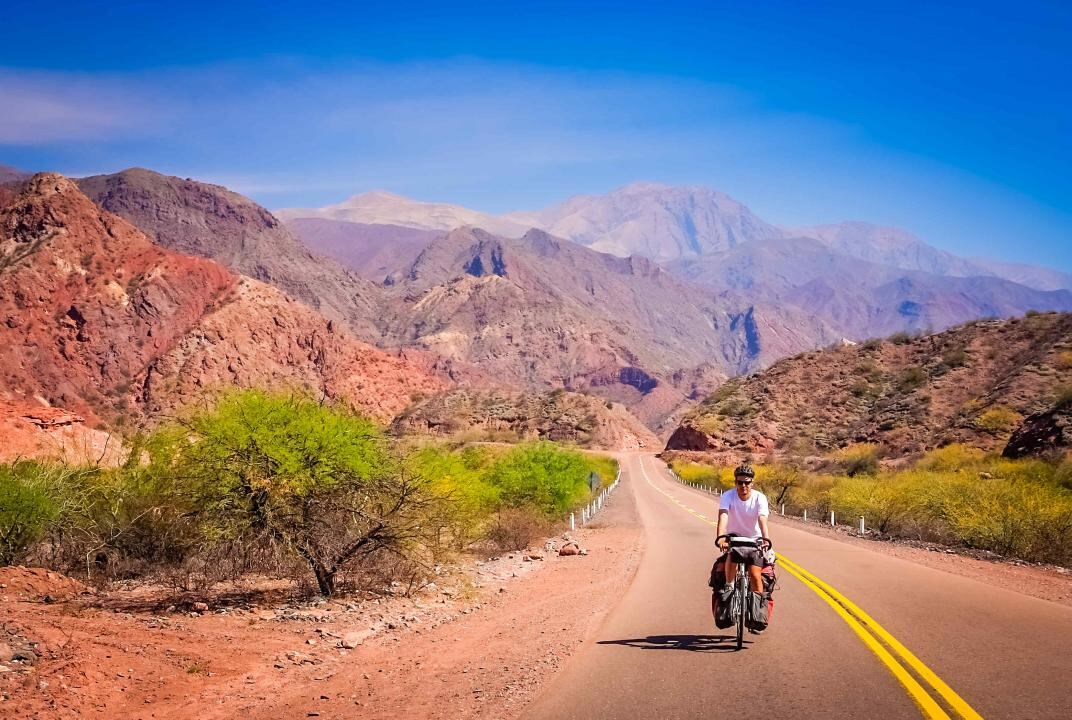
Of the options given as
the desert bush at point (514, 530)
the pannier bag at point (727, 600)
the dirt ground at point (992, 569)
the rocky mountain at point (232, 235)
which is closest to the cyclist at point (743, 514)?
the pannier bag at point (727, 600)

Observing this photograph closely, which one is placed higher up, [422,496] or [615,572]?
[422,496]

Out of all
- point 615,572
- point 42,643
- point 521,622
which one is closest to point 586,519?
point 615,572

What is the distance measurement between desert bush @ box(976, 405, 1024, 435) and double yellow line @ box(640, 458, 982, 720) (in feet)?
134

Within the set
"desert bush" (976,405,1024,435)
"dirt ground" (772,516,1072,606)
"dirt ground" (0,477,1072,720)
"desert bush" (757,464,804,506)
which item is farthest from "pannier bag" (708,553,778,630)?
"desert bush" (976,405,1024,435)

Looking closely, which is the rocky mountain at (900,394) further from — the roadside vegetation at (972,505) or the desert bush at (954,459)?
the roadside vegetation at (972,505)

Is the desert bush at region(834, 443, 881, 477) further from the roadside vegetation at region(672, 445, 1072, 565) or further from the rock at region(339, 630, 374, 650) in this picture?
the rock at region(339, 630, 374, 650)

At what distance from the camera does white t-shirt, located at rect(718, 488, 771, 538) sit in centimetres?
851

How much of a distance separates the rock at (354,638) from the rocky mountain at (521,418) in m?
76.7

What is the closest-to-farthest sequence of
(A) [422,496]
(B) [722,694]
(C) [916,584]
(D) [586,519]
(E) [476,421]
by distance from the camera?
1. (B) [722,694]
2. (C) [916,584]
3. (A) [422,496]
4. (D) [586,519]
5. (E) [476,421]

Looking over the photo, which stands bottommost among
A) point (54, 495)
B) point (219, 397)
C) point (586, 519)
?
point (586, 519)

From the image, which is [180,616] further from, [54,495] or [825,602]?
[825,602]

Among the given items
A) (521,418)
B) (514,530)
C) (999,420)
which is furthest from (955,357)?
(514,530)

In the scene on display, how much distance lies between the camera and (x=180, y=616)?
36.4ft

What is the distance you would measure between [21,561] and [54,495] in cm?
126
